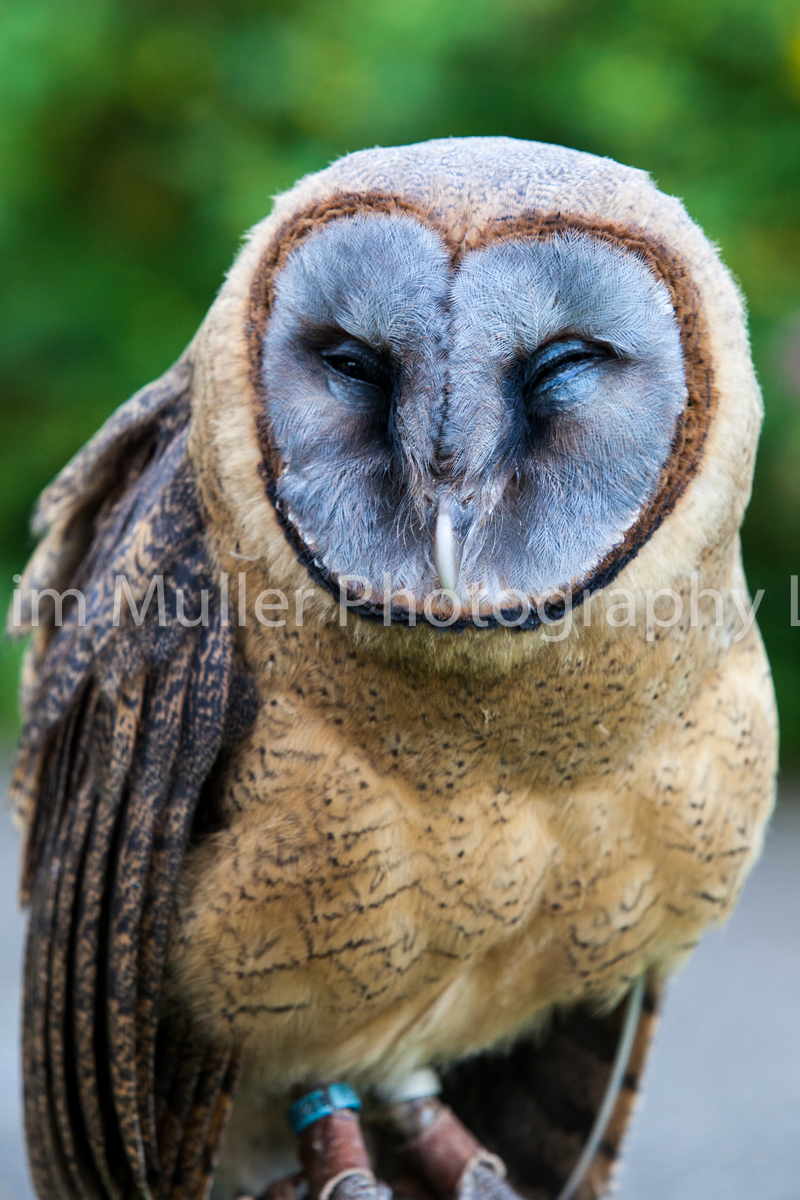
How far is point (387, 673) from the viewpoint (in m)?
1.54

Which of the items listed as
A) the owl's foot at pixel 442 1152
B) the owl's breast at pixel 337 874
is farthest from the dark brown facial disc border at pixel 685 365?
the owl's foot at pixel 442 1152

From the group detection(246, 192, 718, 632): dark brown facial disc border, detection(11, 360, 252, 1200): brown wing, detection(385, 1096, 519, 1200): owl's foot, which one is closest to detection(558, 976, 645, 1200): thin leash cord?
detection(385, 1096, 519, 1200): owl's foot

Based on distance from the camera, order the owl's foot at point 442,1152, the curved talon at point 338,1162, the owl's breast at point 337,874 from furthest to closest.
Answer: the owl's foot at point 442,1152 < the curved talon at point 338,1162 < the owl's breast at point 337,874

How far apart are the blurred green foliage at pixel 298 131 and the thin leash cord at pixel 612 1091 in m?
2.53

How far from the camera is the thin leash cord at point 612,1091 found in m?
2.06

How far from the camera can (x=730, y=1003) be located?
347 cm

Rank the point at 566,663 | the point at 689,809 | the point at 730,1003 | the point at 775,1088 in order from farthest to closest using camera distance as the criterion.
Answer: the point at 730,1003 < the point at 775,1088 < the point at 689,809 < the point at 566,663

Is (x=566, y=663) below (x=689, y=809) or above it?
above

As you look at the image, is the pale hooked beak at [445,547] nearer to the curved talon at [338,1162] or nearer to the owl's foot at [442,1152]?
the curved talon at [338,1162]

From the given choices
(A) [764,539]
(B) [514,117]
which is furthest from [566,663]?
(A) [764,539]

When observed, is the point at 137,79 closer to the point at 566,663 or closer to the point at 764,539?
the point at 764,539

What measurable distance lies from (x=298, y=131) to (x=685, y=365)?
2843 millimetres

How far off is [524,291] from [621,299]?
0.12 m

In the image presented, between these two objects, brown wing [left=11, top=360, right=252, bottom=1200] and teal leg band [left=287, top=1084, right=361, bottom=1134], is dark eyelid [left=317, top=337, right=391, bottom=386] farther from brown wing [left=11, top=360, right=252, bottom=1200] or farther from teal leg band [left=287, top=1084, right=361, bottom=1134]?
teal leg band [left=287, top=1084, right=361, bottom=1134]
